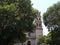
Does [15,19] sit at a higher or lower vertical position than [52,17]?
lower

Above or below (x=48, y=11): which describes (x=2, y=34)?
below

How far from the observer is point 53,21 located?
42.3m

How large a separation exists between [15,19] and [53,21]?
13.6 meters

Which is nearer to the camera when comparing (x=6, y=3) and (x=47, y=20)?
(x=6, y=3)

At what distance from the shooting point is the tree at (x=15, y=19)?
29.2 meters

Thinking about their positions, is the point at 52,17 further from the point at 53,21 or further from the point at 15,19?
the point at 15,19

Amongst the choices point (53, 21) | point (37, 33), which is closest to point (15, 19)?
point (53, 21)

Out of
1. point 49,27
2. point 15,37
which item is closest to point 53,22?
point 49,27

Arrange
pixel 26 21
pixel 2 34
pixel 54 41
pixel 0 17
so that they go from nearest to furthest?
pixel 0 17 < pixel 2 34 < pixel 26 21 < pixel 54 41

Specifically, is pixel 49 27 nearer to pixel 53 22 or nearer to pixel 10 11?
pixel 53 22

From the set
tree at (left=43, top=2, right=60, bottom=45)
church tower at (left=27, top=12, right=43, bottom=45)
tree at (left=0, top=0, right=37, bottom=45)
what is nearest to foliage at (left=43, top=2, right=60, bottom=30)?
tree at (left=43, top=2, right=60, bottom=45)

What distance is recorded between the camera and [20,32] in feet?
114

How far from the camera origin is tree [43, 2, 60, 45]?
1635 inches

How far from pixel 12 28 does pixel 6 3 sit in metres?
4.06
